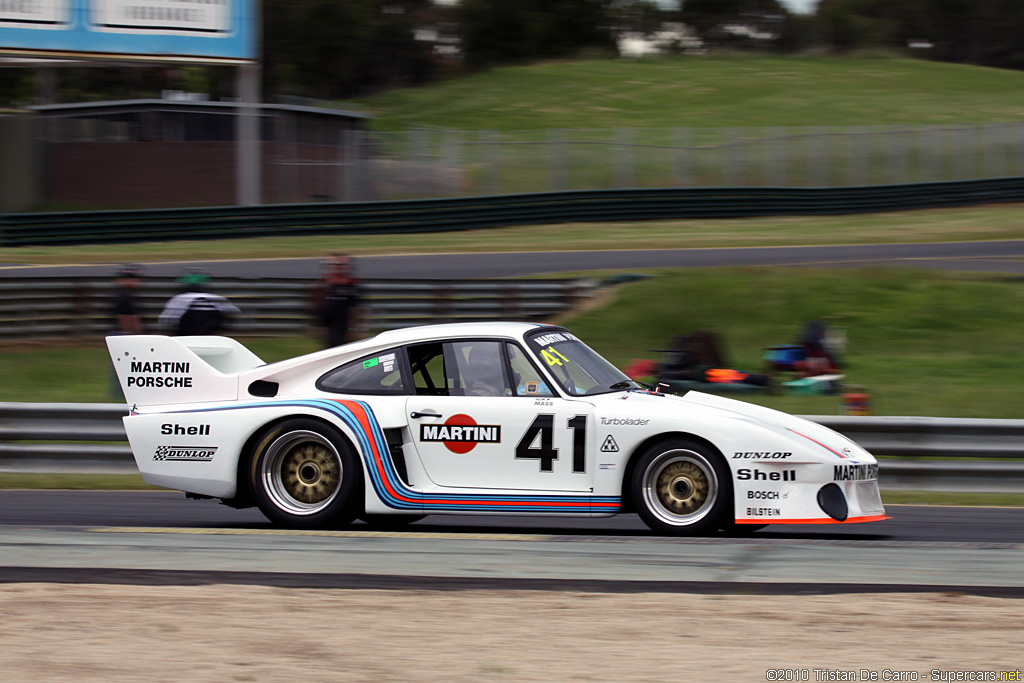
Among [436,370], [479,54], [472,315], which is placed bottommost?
[472,315]

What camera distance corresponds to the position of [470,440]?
7.09 meters

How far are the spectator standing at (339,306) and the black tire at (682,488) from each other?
7122 millimetres

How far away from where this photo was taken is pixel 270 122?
3325cm

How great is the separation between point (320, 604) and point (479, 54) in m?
65.7

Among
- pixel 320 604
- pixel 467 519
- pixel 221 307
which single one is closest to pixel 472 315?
pixel 221 307

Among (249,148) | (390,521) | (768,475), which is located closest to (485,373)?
(390,521)

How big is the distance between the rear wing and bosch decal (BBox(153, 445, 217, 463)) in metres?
0.33

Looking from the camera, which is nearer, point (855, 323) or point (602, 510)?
point (602, 510)

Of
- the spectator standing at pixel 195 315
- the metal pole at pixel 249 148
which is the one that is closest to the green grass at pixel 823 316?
the spectator standing at pixel 195 315

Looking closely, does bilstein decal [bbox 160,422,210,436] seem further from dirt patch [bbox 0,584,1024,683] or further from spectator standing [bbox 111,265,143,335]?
spectator standing [bbox 111,265,143,335]

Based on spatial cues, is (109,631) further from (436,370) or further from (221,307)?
(221,307)

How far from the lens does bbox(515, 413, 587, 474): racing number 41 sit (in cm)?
695

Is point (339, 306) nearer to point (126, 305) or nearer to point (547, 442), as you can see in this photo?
point (126, 305)

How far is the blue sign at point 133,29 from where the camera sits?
25531 mm
